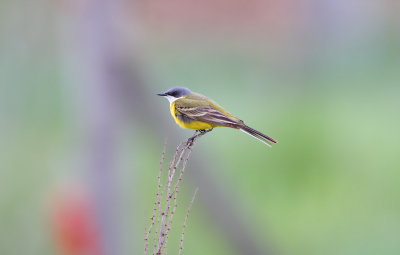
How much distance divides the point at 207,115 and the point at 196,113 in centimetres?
5

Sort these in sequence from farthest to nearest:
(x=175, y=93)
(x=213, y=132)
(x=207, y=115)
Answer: (x=213, y=132), (x=175, y=93), (x=207, y=115)

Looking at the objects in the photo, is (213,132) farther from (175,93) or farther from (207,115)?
(207,115)

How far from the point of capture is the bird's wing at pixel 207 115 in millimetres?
2873

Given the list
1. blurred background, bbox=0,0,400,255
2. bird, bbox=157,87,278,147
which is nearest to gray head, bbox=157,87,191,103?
bird, bbox=157,87,278,147

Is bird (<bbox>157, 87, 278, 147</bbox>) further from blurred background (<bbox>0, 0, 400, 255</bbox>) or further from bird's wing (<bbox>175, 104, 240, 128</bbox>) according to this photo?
blurred background (<bbox>0, 0, 400, 255</bbox>)

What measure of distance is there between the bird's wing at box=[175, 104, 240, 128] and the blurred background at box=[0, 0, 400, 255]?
1.98m

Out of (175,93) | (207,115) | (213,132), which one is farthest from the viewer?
(213,132)

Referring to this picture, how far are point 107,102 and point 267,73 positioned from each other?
30.3 feet

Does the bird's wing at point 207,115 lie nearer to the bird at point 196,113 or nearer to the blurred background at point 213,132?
the bird at point 196,113

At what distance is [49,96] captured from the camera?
12.1 m

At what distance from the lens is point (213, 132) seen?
9.86 m

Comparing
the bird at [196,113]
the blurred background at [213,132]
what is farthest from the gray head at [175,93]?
the blurred background at [213,132]

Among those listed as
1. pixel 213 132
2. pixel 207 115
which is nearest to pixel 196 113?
pixel 207 115

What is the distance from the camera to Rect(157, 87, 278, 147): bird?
291cm
